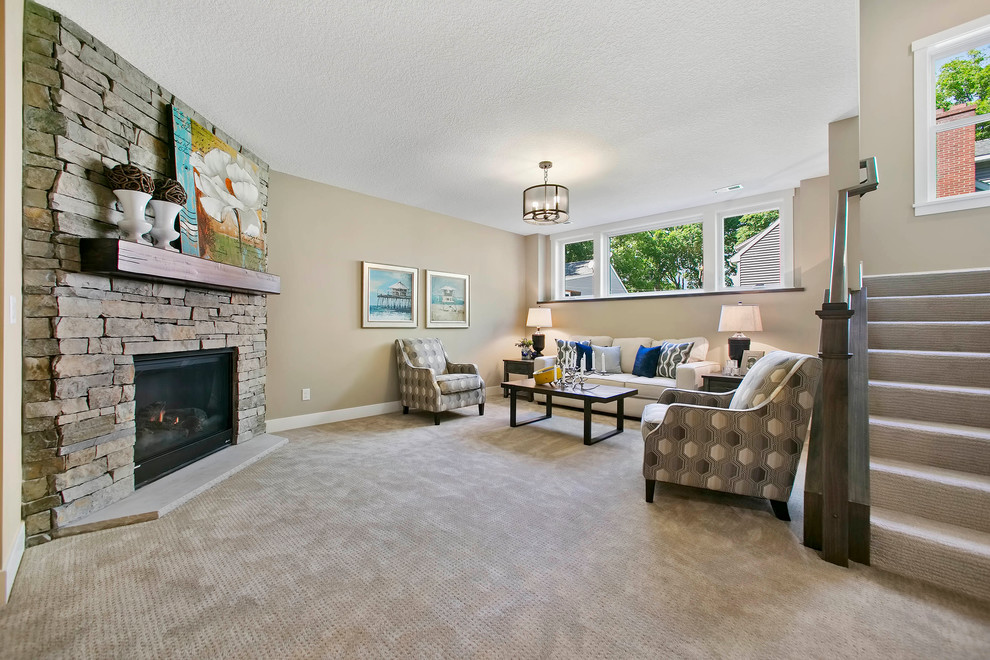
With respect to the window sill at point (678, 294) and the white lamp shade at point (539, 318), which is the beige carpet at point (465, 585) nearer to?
the window sill at point (678, 294)

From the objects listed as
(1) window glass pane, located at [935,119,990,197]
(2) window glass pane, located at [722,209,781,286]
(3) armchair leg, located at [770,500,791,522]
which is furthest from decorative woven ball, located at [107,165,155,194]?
(1) window glass pane, located at [935,119,990,197]

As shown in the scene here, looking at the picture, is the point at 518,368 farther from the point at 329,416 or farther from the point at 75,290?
the point at 75,290

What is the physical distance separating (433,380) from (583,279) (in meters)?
3.22

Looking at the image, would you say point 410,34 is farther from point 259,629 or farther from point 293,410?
point 293,410

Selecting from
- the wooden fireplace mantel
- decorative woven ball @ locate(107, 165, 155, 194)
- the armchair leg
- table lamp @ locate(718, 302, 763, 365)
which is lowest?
the armchair leg

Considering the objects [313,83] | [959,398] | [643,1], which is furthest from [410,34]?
[959,398]

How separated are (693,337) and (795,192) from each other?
6.21 ft

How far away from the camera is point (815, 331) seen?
4.16 meters

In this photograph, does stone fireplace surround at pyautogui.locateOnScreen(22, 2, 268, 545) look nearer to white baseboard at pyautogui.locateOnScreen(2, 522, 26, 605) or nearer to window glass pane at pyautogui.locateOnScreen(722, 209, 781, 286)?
white baseboard at pyautogui.locateOnScreen(2, 522, 26, 605)

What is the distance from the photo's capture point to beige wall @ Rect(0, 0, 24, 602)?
5.29ft

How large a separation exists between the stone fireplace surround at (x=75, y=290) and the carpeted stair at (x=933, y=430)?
149 inches

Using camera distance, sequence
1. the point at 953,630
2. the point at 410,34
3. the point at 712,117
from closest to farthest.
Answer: the point at 953,630
the point at 410,34
the point at 712,117

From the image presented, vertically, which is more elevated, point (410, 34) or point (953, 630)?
point (410, 34)

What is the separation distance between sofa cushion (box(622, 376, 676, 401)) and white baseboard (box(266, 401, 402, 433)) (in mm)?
2815
